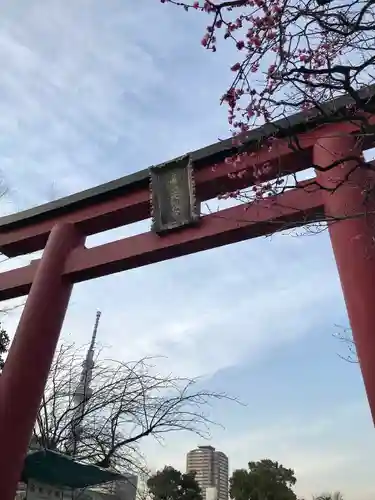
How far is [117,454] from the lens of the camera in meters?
7.46

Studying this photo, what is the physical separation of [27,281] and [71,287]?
2.50 ft

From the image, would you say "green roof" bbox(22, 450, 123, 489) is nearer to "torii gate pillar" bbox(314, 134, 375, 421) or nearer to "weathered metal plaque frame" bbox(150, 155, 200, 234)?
"weathered metal plaque frame" bbox(150, 155, 200, 234)

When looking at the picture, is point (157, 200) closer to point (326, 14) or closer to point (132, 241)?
point (132, 241)

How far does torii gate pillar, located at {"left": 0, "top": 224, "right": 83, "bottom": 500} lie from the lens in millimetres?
5199

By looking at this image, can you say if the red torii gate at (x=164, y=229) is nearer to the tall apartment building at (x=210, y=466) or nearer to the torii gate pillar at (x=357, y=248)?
the torii gate pillar at (x=357, y=248)

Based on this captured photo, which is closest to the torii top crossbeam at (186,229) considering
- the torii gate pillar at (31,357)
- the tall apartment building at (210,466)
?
the torii gate pillar at (31,357)

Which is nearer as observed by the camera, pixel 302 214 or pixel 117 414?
pixel 302 214

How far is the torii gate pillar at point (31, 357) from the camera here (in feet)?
17.1

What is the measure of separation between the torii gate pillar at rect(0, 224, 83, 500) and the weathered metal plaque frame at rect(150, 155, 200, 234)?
1.42 meters

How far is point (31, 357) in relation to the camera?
223 inches

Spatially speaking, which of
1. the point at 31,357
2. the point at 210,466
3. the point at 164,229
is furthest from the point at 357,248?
the point at 210,466

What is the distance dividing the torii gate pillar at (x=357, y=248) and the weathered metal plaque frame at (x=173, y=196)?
1.62 m

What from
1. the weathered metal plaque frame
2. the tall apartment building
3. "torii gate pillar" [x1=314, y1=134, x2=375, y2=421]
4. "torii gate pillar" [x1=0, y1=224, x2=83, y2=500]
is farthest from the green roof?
the tall apartment building

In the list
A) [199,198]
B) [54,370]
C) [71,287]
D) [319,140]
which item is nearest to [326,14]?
[319,140]
